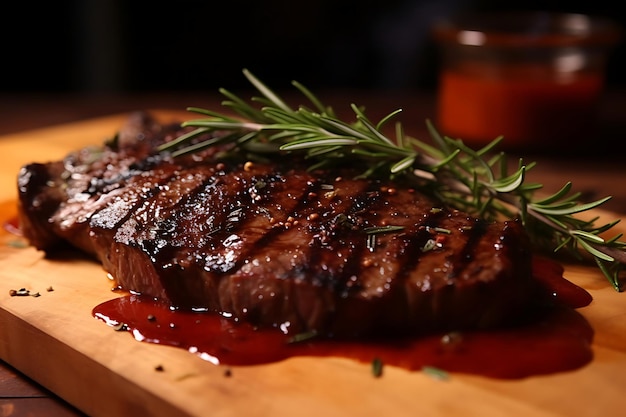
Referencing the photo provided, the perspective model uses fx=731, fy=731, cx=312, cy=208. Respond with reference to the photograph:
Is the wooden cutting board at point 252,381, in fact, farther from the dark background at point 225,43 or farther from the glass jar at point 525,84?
the dark background at point 225,43

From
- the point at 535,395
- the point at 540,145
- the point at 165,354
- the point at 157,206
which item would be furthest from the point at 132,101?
the point at 535,395

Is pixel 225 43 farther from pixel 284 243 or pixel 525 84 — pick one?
pixel 284 243

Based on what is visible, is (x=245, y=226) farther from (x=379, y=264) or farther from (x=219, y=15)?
(x=219, y=15)

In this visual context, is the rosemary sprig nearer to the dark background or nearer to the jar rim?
the jar rim

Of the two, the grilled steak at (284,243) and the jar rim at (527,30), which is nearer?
the grilled steak at (284,243)

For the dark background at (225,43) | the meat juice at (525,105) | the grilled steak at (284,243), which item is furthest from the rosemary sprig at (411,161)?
the dark background at (225,43)
